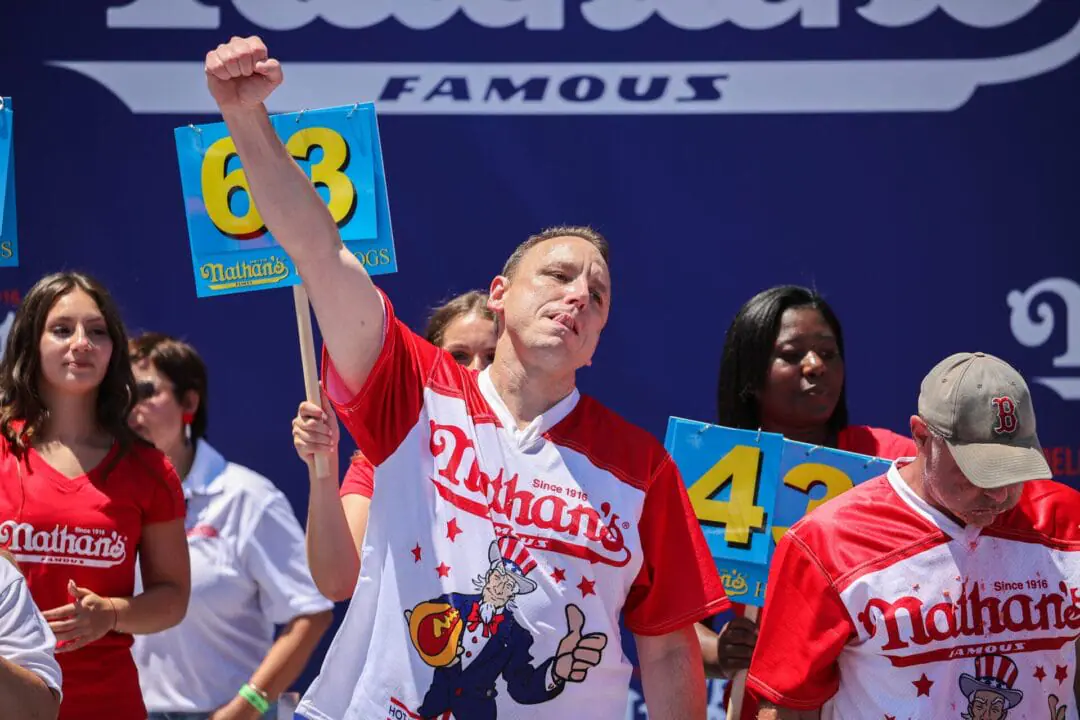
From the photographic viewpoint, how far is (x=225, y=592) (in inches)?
154

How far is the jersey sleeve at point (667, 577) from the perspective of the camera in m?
2.41

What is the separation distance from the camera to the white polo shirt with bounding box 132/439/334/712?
385 centimetres

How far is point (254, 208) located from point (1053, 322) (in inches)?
108

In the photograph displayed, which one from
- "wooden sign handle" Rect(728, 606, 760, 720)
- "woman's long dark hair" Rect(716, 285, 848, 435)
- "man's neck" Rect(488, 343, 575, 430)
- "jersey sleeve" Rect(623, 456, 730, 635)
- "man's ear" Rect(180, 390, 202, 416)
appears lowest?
"wooden sign handle" Rect(728, 606, 760, 720)

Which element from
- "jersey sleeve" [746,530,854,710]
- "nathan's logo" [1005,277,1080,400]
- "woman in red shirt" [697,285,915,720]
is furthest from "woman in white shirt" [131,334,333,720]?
"nathan's logo" [1005,277,1080,400]

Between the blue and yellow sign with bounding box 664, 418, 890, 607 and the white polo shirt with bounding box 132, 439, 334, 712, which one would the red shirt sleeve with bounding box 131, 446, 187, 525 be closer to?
the white polo shirt with bounding box 132, 439, 334, 712

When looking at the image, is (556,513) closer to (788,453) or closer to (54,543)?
(788,453)

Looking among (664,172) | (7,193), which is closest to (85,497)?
(7,193)

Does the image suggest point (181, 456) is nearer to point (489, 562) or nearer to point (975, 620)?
point (489, 562)

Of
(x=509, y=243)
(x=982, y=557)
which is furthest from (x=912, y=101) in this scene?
(x=982, y=557)

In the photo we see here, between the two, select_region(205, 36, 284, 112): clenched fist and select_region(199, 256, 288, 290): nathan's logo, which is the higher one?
select_region(205, 36, 284, 112): clenched fist

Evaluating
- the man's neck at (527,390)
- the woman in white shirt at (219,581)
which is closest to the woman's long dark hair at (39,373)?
the woman in white shirt at (219,581)

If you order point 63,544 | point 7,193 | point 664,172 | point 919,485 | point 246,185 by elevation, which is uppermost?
point 664,172

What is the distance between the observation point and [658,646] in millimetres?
2439
